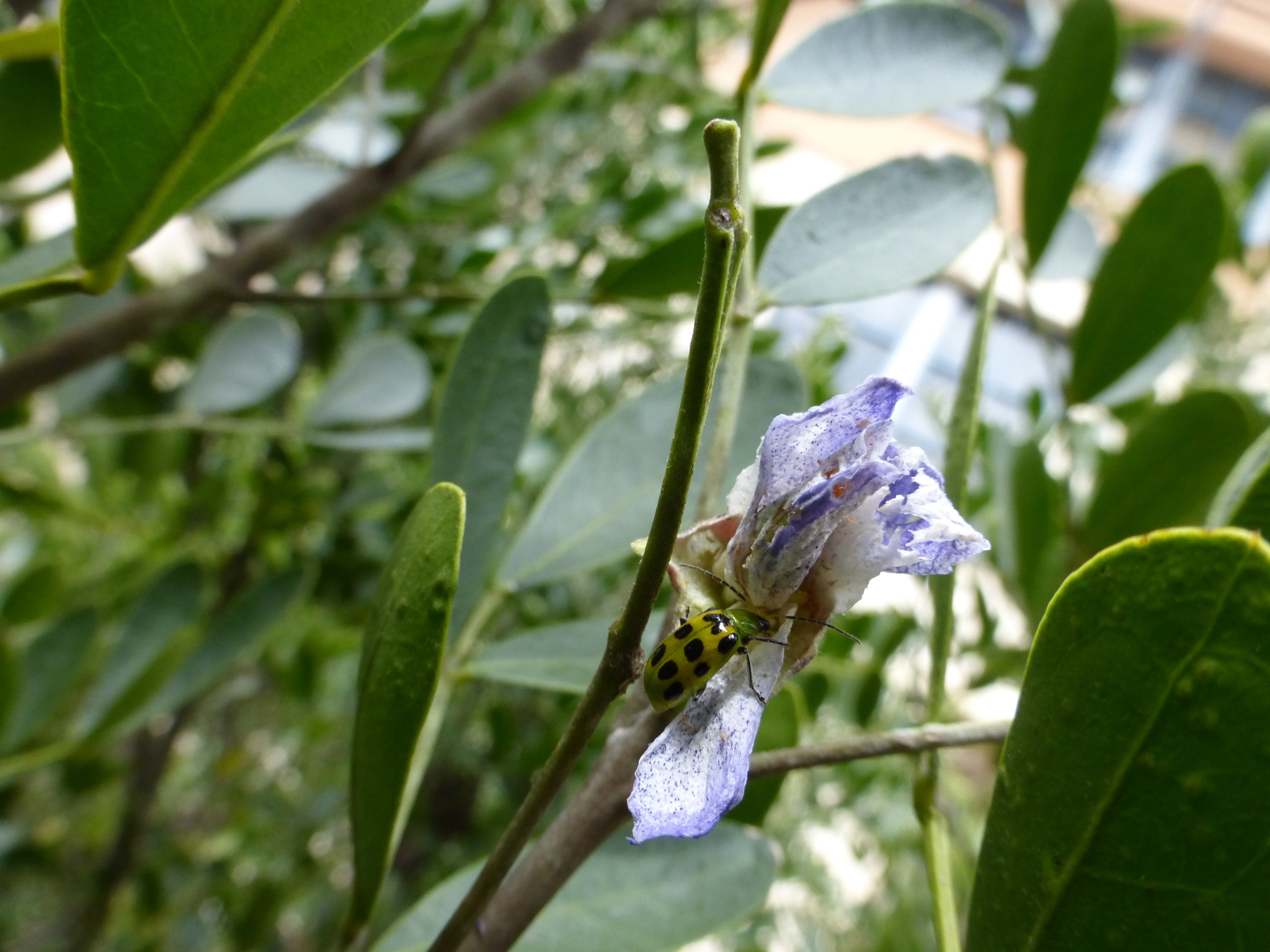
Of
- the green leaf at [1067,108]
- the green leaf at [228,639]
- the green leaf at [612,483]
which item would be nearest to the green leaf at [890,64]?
the green leaf at [1067,108]

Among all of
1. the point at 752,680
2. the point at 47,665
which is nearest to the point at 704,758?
Result: the point at 752,680

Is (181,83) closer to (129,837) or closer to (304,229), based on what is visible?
(304,229)

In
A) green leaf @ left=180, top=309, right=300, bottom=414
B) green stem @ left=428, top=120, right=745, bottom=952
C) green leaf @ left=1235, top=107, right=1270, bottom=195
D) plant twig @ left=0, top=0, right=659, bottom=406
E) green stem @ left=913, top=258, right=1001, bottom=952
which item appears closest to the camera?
green stem @ left=428, top=120, right=745, bottom=952

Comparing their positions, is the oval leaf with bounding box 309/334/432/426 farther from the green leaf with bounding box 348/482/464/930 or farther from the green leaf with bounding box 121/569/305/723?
the green leaf with bounding box 348/482/464/930

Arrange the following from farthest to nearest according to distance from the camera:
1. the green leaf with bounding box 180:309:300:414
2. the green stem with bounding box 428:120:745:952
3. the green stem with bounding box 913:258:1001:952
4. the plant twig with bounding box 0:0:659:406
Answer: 1. the green leaf with bounding box 180:309:300:414
2. the plant twig with bounding box 0:0:659:406
3. the green stem with bounding box 913:258:1001:952
4. the green stem with bounding box 428:120:745:952

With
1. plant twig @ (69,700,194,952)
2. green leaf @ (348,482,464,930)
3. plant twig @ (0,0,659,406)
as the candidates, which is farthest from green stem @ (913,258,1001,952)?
plant twig @ (69,700,194,952)

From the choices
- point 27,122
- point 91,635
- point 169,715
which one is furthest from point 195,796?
point 27,122
